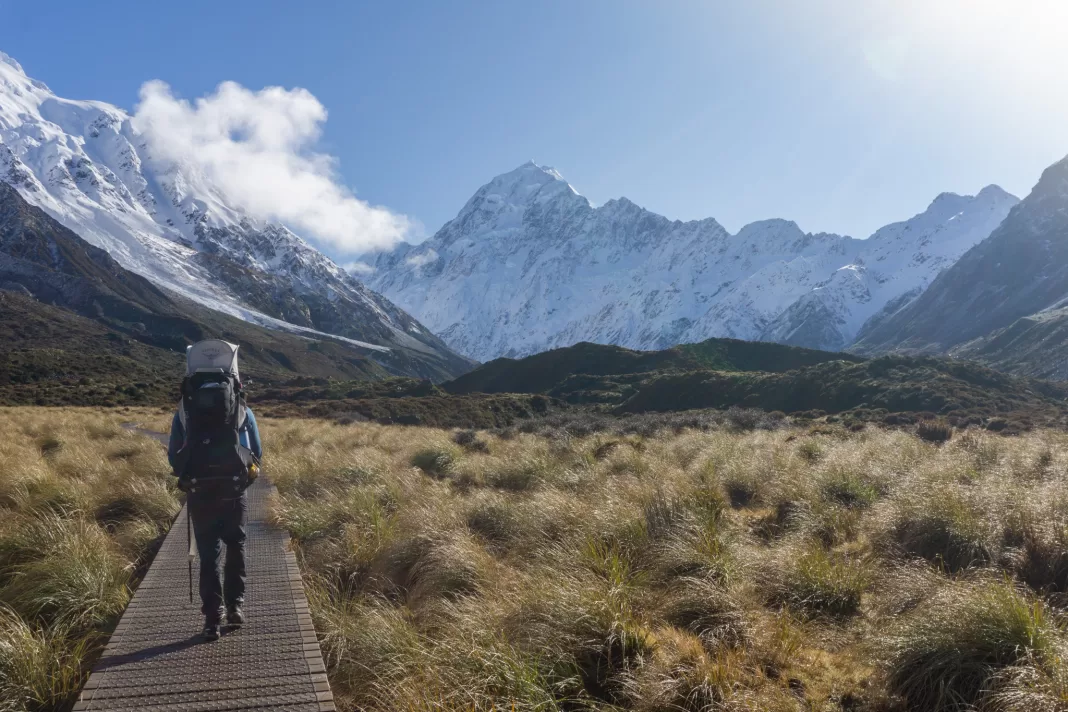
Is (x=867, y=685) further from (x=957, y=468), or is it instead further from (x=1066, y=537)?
(x=957, y=468)

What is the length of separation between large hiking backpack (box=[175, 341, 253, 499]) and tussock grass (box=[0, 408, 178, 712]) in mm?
1182

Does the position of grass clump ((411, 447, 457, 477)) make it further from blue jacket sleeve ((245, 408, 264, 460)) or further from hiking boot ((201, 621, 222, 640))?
hiking boot ((201, 621, 222, 640))

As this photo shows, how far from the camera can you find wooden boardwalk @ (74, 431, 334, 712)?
3.38 metres

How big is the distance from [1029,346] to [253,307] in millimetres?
188052

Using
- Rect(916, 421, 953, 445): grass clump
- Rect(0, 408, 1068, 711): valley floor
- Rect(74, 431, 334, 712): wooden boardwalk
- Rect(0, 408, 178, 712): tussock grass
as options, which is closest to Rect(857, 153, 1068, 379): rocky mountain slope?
Rect(916, 421, 953, 445): grass clump

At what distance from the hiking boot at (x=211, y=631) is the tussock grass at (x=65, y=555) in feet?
2.19

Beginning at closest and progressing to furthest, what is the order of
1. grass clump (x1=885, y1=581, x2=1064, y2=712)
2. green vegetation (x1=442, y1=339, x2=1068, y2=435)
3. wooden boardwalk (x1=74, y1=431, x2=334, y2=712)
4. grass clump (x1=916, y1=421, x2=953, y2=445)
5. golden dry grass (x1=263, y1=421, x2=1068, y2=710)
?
1. grass clump (x1=885, y1=581, x2=1064, y2=712)
2. golden dry grass (x1=263, y1=421, x2=1068, y2=710)
3. wooden boardwalk (x1=74, y1=431, x2=334, y2=712)
4. grass clump (x1=916, y1=421, x2=953, y2=445)
5. green vegetation (x1=442, y1=339, x2=1068, y2=435)

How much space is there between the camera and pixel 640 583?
4.52m

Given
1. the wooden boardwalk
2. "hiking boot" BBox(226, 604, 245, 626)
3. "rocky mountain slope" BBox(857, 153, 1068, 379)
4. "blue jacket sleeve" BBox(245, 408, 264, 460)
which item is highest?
"rocky mountain slope" BBox(857, 153, 1068, 379)

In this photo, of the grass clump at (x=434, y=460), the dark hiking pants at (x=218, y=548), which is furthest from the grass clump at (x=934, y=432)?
the dark hiking pants at (x=218, y=548)

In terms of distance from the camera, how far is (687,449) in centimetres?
1111

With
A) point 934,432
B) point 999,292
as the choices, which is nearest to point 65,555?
point 934,432

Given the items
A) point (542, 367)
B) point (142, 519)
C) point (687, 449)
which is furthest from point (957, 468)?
point (542, 367)

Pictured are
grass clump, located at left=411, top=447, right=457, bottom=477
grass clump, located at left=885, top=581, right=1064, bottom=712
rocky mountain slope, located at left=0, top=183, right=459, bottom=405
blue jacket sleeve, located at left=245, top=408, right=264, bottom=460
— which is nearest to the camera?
grass clump, located at left=885, top=581, right=1064, bottom=712
